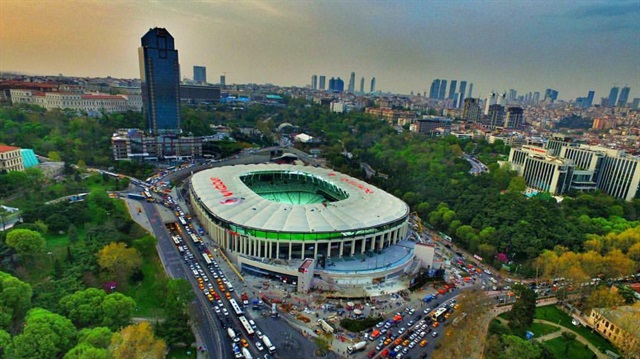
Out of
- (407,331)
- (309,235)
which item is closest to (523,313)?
(407,331)

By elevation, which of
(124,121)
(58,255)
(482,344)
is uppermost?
(124,121)

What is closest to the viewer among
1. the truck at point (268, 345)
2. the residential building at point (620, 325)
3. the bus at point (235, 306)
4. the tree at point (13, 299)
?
the tree at point (13, 299)

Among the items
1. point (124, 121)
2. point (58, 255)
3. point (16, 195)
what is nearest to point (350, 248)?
point (58, 255)

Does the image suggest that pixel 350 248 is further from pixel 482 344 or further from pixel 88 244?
pixel 88 244

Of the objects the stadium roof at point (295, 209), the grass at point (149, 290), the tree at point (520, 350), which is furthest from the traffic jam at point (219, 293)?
the tree at point (520, 350)

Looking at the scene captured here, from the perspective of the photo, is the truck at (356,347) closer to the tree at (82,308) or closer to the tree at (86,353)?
the tree at (86,353)

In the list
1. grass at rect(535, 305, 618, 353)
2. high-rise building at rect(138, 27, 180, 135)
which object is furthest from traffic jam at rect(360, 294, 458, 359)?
high-rise building at rect(138, 27, 180, 135)
